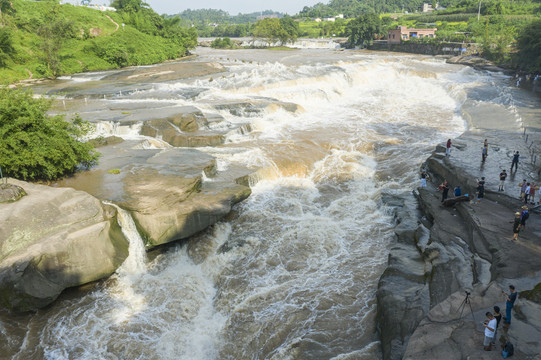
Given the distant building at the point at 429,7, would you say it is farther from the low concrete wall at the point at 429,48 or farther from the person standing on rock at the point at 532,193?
the person standing on rock at the point at 532,193

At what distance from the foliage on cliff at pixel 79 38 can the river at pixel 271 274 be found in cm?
3067

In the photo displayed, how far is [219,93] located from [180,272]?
23377mm

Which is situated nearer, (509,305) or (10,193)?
(509,305)

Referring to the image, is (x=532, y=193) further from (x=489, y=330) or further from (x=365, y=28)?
(x=365, y=28)

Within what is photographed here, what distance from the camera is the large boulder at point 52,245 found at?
11.3 meters

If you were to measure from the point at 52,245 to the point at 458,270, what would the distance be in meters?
12.4

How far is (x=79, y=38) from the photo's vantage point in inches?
2235

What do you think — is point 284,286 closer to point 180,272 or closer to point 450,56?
point 180,272

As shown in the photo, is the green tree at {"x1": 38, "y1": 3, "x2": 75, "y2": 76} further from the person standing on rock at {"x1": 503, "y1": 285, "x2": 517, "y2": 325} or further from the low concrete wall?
the low concrete wall

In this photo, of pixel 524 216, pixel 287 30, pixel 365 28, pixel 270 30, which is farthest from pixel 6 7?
pixel 365 28

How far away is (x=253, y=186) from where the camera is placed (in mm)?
18797

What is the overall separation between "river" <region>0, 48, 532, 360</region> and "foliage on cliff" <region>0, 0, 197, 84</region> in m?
30.7

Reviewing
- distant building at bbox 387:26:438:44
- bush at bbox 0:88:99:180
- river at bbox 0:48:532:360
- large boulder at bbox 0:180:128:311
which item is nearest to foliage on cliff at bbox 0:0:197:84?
river at bbox 0:48:532:360

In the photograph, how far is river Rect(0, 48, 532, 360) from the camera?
432 inches
